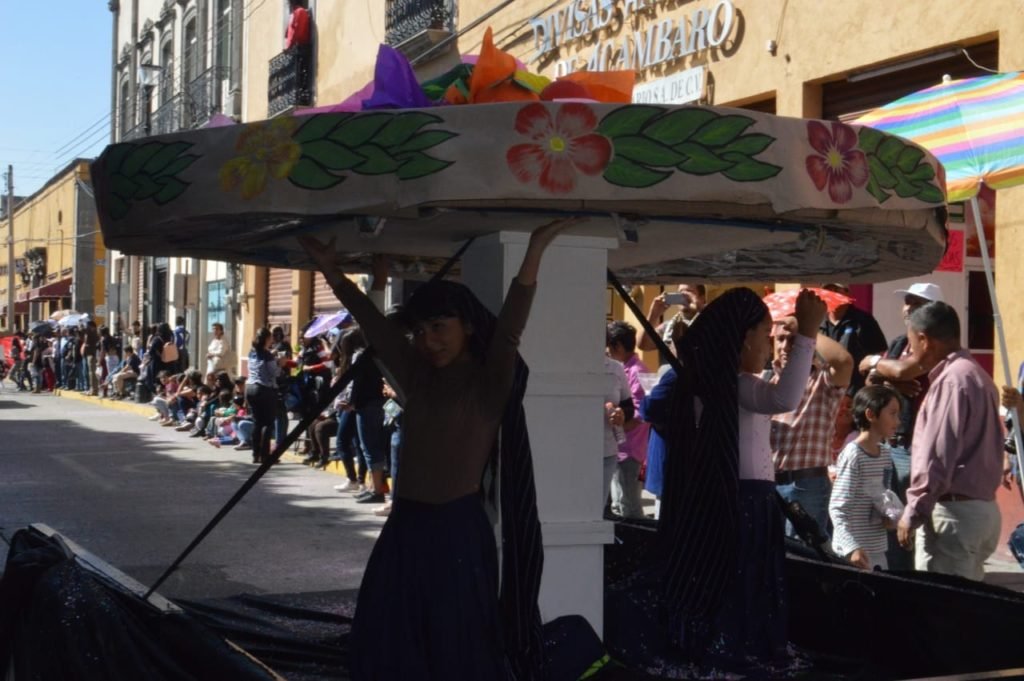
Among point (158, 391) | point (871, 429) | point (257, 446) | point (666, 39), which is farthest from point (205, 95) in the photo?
point (871, 429)

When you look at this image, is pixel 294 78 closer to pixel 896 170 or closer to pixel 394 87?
pixel 394 87

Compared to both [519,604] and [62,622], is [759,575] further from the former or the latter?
[62,622]

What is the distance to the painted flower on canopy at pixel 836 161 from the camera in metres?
3.45

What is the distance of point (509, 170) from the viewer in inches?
127

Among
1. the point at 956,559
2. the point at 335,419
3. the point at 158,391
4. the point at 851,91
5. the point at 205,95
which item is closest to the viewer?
the point at 956,559

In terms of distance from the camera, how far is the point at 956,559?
5.94m

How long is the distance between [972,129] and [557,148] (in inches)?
138

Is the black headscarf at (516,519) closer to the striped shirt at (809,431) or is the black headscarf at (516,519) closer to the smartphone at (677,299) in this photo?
the striped shirt at (809,431)

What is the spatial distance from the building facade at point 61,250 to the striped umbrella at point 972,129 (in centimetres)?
3717

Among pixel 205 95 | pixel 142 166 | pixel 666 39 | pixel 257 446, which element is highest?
pixel 205 95

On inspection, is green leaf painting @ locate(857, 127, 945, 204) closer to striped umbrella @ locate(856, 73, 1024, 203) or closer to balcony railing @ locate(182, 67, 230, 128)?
striped umbrella @ locate(856, 73, 1024, 203)

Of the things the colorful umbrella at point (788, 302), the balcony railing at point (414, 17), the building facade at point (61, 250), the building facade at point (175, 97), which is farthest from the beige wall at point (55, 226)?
the colorful umbrella at point (788, 302)

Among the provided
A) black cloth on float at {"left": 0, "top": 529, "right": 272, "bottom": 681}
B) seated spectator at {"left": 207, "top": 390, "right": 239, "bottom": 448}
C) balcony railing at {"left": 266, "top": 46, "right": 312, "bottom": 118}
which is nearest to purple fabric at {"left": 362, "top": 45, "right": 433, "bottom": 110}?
black cloth on float at {"left": 0, "top": 529, "right": 272, "bottom": 681}

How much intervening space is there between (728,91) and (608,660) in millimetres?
9507
